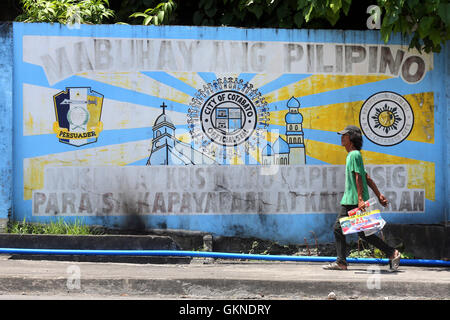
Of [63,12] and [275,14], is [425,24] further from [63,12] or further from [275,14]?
[63,12]

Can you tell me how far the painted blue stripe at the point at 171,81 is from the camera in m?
7.55

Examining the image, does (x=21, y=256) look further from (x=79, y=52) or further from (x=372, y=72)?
(x=372, y=72)

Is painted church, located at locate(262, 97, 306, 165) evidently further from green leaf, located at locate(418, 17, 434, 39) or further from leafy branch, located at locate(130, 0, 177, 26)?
leafy branch, located at locate(130, 0, 177, 26)

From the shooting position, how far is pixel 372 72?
25.6 feet

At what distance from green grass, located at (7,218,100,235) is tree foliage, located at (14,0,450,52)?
2.79 metres

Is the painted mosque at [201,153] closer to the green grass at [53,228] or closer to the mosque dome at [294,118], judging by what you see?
the mosque dome at [294,118]

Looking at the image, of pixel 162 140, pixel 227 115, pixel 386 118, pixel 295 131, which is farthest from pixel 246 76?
pixel 386 118

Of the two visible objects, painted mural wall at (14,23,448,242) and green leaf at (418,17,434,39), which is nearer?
green leaf at (418,17,434,39)

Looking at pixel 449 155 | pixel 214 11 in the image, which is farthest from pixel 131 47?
pixel 449 155

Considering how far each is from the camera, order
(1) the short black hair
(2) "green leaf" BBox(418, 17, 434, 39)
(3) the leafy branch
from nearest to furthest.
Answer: (1) the short black hair
(2) "green leaf" BBox(418, 17, 434, 39)
(3) the leafy branch

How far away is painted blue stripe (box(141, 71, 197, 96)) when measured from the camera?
755 cm

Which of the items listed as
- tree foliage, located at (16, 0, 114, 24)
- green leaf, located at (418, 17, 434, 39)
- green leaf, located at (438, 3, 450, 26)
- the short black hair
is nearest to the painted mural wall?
tree foliage, located at (16, 0, 114, 24)

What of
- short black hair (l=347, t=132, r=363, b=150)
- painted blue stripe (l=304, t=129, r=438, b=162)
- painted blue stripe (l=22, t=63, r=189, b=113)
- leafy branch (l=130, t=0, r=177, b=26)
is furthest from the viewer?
leafy branch (l=130, t=0, r=177, b=26)
